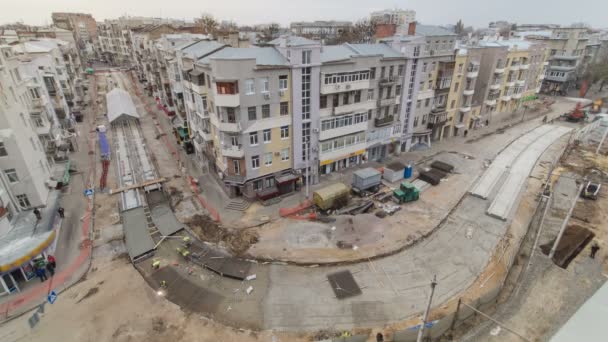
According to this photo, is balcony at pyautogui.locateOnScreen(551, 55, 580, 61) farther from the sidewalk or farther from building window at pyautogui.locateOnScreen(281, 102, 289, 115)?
the sidewalk

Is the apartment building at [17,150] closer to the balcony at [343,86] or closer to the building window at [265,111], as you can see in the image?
the building window at [265,111]

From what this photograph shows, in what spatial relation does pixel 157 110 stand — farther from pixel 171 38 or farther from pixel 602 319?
pixel 602 319

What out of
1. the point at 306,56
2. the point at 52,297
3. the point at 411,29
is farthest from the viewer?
the point at 411,29

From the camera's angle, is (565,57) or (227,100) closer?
(227,100)

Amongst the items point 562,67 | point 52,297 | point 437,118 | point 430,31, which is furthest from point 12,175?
point 562,67

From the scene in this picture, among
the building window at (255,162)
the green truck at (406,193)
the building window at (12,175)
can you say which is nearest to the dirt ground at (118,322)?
the building window at (12,175)

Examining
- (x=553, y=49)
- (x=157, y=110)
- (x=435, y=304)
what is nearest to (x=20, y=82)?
(x=157, y=110)

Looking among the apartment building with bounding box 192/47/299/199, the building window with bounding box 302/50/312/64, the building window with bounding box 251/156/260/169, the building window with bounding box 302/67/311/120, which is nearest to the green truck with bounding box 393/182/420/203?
the apartment building with bounding box 192/47/299/199

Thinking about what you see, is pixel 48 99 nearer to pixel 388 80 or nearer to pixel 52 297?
pixel 52 297
